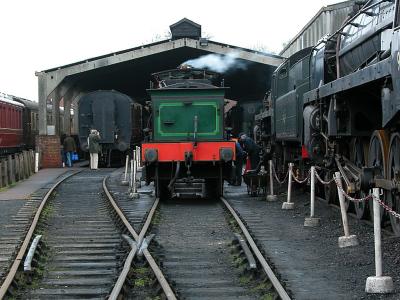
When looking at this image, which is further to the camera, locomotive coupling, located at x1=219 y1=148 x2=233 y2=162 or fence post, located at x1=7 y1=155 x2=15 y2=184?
fence post, located at x1=7 y1=155 x2=15 y2=184

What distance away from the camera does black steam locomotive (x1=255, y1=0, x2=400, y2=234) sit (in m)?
7.28

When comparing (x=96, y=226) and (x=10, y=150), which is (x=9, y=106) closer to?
(x=10, y=150)

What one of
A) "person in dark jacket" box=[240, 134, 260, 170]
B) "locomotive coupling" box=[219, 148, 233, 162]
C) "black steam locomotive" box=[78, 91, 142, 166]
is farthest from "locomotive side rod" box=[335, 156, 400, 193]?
"black steam locomotive" box=[78, 91, 142, 166]

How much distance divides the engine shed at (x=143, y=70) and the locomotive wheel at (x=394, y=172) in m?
17.4

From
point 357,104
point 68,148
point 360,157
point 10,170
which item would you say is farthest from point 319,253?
point 68,148

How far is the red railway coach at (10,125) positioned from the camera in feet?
81.9

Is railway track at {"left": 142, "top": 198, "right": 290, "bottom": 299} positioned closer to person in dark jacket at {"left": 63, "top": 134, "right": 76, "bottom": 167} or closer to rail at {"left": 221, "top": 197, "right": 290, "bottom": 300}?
rail at {"left": 221, "top": 197, "right": 290, "bottom": 300}

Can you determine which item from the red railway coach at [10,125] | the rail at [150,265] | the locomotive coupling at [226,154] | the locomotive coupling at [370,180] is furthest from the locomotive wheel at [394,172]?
the red railway coach at [10,125]

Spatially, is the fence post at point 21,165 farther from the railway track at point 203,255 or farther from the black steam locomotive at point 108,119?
the railway track at point 203,255

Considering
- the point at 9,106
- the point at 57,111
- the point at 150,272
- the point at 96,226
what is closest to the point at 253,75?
the point at 57,111

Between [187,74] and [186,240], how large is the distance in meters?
6.90

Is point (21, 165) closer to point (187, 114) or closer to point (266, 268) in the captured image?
point (187, 114)

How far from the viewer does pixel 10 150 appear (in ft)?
88.1

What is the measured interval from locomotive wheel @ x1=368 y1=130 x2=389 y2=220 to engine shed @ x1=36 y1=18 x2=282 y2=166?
16.8 metres
